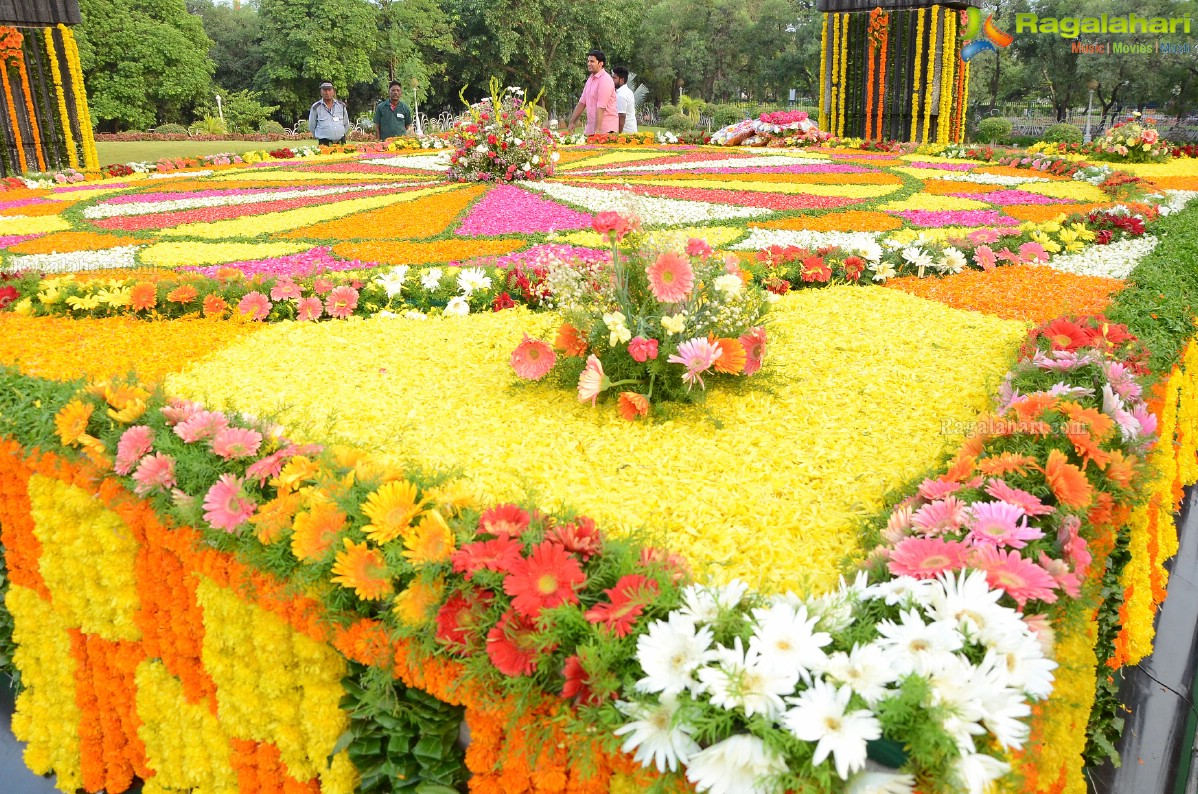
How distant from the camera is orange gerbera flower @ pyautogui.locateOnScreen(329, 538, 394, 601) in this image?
1893 mm

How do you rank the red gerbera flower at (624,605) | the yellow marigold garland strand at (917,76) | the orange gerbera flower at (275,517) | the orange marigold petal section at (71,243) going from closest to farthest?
1. the red gerbera flower at (624,605)
2. the orange gerbera flower at (275,517)
3. the orange marigold petal section at (71,243)
4. the yellow marigold garland strand at (917,76)

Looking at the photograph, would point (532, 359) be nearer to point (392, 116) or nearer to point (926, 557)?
point (926, 557)

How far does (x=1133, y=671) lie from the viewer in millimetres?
3270

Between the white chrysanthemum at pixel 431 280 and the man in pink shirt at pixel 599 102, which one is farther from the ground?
the man in pink shirt at pixel 599 102

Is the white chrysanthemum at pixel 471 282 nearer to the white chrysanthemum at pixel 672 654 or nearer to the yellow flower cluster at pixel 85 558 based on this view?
the yellow flower cluster at pixel 85 558

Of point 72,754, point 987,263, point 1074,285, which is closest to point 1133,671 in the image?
point 1074,285

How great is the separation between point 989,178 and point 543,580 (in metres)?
11.4

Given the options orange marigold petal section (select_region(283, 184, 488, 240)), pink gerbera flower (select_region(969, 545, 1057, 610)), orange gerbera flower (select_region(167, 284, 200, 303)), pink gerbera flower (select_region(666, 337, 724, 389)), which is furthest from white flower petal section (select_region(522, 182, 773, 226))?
pink gerbera flower (select_region(969, 545, 1057, 610))

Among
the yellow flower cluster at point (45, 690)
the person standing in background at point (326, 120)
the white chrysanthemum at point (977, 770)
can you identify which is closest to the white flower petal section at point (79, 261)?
the yellow flower cluster at point (45, 690)

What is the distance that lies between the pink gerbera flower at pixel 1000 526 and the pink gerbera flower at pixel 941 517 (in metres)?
0.03

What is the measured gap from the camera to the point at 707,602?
5.57 feet

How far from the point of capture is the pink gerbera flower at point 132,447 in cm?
254

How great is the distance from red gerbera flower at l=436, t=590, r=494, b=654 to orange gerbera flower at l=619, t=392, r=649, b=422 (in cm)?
140

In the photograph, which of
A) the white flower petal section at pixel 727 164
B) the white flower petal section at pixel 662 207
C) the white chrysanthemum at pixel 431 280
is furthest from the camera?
the white flower petal section at pixel 727 164
